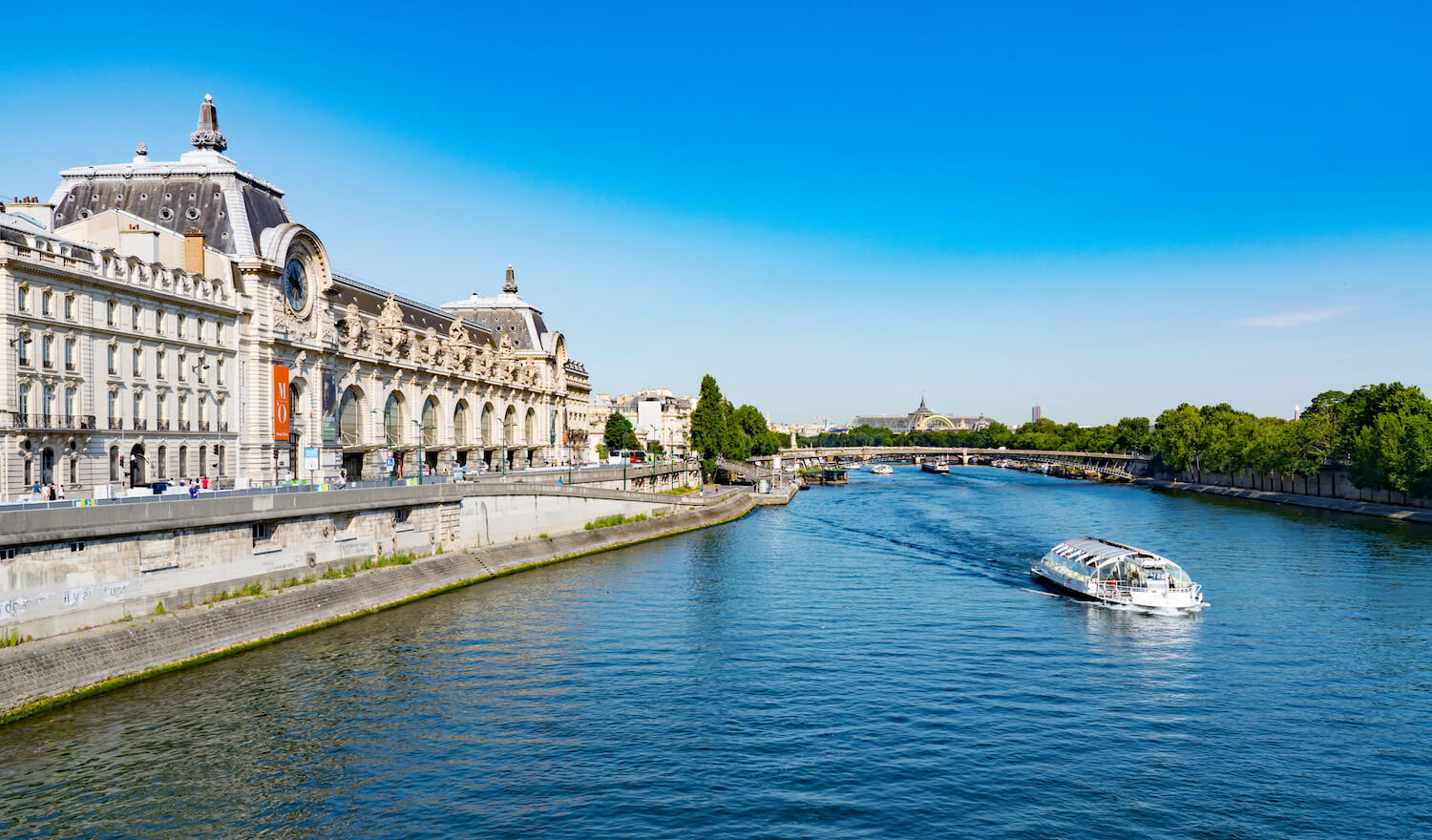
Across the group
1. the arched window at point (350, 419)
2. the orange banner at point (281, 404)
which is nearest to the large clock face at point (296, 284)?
the orange banner at point (281, 404)

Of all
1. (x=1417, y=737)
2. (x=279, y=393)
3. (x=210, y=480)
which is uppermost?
(x=279, y=393)

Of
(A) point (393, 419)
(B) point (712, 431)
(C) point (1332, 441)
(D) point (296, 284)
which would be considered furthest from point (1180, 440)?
(D) point (296, 284)

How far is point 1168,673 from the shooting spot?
30859 mm

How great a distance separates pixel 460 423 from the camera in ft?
274

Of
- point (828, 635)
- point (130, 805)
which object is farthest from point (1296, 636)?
point (130, 805)

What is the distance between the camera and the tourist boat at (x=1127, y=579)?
139 ft

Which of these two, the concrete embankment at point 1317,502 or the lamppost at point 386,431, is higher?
the lamppost at point 386,431

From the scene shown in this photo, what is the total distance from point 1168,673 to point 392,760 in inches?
955

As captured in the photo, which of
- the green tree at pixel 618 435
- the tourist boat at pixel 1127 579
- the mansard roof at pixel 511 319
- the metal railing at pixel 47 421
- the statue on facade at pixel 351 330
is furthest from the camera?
the green tree at pixel 618 435

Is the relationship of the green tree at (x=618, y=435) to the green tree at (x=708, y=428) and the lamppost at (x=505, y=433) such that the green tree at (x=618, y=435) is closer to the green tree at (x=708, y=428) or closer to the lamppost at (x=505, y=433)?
the green tree at (x=708, y=428)

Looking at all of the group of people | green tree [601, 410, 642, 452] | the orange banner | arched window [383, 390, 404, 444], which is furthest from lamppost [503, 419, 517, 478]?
green tree [601, 410, 642, 452]

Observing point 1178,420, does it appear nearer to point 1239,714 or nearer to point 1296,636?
point 1296,636

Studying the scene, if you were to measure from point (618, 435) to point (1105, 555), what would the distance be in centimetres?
12341

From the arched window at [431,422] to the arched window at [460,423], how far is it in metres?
4.29
